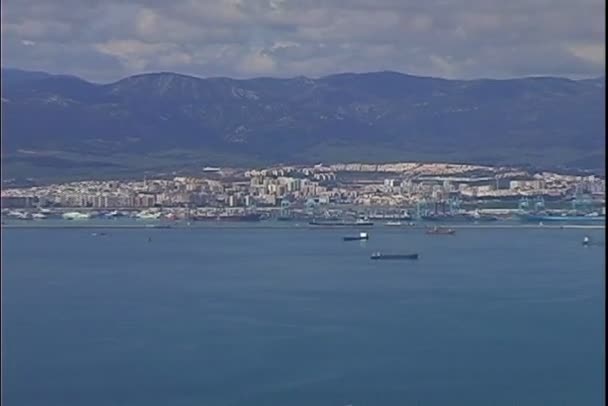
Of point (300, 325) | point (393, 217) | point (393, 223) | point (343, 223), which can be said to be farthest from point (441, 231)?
point (300, 325)

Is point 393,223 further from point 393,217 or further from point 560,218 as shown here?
point 560,218

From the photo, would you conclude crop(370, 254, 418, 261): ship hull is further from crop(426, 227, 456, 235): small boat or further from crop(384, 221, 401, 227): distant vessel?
crop(384, 221, 401, 227): distant vessel

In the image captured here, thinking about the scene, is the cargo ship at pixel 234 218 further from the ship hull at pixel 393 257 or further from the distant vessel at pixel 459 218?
the ship hull at pixel 393 257

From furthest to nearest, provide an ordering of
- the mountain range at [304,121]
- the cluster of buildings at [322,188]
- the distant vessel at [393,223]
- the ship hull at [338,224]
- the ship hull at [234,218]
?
the mountain range at [304,121], the cluster of buildings at [322,188], the ship hull at [234,218], the distant vessel at [393,223], the ship hull at [338,224]

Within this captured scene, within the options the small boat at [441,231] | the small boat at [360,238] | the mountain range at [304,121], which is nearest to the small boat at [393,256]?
the small boat at [360,238]

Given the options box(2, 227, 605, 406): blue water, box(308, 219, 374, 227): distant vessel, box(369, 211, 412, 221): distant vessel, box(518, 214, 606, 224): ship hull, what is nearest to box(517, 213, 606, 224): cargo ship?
box(518, 214, 606, 224): ship hull

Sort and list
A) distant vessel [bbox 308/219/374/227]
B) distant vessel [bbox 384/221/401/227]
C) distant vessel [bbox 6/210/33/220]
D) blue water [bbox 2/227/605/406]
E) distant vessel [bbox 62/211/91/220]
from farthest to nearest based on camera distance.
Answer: distant vessel [bbox 62/211/91/220]
distant vessel [bbox 384/221/401/227]
distant vessel [bbox 308/219/374/227]
distant vessel [bbox 6/210/33/220]
blue water [bbox 2/227/605/406]
